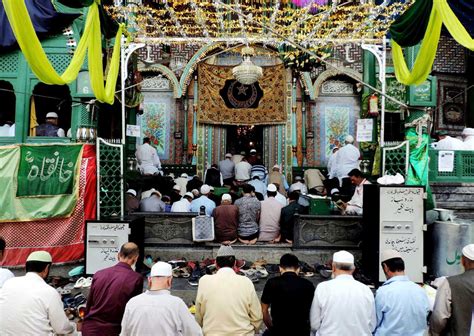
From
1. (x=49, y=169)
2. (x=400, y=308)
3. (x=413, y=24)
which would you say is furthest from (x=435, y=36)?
(x=49, y=169)

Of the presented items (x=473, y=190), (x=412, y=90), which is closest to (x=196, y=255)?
(x=412, y=90)

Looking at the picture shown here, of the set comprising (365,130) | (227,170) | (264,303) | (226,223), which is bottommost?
(264,303)

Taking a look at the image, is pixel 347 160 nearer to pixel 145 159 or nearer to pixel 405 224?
pixel 405 224

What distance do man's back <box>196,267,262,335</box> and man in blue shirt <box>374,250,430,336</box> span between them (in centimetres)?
112

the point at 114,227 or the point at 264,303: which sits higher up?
the point at 114,227

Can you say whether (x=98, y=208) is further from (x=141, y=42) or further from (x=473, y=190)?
(x=473, y=190)

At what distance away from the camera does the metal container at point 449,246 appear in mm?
6152

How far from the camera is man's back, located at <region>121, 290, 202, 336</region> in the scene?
3.17 metres

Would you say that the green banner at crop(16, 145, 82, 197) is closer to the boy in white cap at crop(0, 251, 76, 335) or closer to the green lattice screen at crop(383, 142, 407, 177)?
the boy in white cap at crop(0, 251, 76, 335)

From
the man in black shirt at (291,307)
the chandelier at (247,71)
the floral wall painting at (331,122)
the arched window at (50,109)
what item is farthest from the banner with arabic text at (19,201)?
the floral wall painting at (331,122)

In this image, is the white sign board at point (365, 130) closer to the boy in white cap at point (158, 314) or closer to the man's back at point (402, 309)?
the man's back at point (402, 309)

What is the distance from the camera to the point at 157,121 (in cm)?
1445

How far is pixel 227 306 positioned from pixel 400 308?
1538 millimetres

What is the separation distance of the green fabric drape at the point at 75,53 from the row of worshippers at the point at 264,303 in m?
2.79
